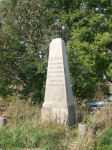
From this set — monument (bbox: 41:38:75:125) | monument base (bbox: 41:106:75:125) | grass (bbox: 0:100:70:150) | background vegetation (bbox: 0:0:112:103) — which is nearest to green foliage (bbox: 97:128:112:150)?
grass (bbox: 0:100:70:150)

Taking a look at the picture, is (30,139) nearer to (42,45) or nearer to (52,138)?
(52,138)

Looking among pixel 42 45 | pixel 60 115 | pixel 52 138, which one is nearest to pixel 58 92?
pixel 60 115

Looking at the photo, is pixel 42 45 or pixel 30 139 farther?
pixel 42 45

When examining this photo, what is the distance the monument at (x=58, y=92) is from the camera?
1218 centimetres

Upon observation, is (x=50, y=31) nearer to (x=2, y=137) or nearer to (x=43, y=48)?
(x=43, y=48)

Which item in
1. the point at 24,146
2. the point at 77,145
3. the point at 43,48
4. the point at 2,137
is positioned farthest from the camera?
the point at 43,48

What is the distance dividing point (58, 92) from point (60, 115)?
30.2 inches

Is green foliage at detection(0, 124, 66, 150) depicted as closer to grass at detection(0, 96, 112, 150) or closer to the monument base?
grass at detection(0, 96, 112, 150)

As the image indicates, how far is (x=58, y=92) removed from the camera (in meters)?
12.5

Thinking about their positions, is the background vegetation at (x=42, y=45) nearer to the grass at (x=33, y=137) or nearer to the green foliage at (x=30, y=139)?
the grass at (x=33, y=137)

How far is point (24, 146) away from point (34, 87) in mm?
11745

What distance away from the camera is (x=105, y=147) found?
7.93 meters

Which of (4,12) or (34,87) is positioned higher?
(4,12)

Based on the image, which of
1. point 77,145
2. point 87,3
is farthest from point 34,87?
point 77,145
